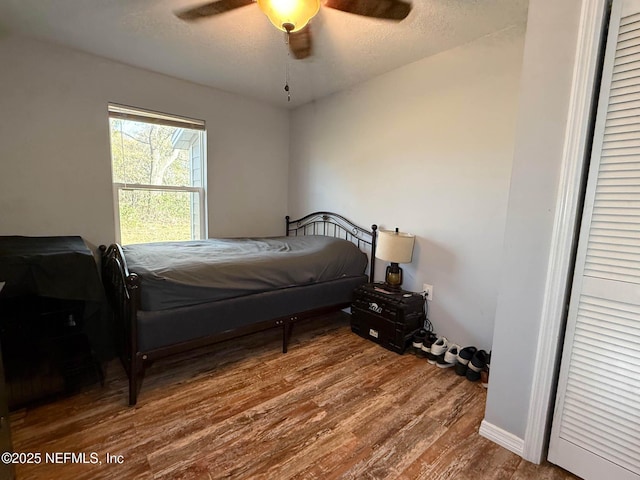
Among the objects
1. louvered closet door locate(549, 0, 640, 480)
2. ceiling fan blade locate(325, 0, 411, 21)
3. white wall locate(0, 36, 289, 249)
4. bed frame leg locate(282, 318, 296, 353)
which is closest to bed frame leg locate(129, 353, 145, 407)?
bed frame leg locate(282, 318, 296, 353)

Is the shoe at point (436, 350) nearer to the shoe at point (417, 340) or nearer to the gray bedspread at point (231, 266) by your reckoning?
the shoe at point (417, 340)

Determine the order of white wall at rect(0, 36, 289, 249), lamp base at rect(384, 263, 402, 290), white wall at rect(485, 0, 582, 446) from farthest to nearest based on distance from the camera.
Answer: lamp base at rect(384, 263, 402, 290), white wall at rect(0, 36, 289, 249), white wall at rect(485, 0, 582, 446)

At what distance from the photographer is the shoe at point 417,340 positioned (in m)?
2.40

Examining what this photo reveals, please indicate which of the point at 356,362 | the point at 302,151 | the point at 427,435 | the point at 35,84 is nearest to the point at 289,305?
the point at 356,362

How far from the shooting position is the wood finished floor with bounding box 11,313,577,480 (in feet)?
4.50

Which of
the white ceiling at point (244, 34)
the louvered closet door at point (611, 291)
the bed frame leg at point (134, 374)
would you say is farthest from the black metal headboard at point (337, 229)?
the bed frame leg at point (134, 374)

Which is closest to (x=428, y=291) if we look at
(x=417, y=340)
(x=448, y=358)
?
(x=417, y=340)

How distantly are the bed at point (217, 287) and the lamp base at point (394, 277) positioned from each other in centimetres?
33

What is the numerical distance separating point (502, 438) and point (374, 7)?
2496 millimetres

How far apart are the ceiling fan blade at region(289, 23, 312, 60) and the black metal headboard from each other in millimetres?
1593

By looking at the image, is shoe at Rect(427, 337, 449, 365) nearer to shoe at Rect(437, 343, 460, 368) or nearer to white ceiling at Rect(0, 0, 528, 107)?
shoe at Rect(437, 343, 460, 368)

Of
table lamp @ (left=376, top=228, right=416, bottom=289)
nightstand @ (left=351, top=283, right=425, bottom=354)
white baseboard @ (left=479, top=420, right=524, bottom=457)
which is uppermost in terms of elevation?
table lamp @ (left=376, top=228, right=416, bottom=289)

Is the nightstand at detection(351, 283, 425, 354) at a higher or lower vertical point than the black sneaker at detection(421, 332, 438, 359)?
higher

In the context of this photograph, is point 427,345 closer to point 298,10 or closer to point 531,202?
point 531,202
